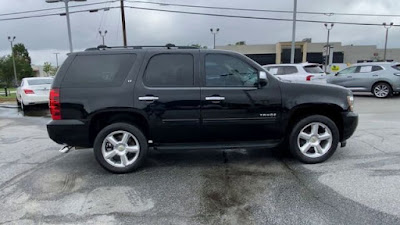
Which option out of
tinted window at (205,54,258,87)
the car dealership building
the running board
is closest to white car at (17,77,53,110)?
the running board

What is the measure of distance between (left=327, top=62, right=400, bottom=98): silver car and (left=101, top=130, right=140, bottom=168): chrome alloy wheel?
13.5 m

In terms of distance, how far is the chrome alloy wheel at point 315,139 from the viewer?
5.11 metres

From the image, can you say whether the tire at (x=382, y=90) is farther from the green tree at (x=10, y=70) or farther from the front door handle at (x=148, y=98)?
the green tree at (x=10, y=70)

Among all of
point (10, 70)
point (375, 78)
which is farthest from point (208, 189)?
point (10, 70)

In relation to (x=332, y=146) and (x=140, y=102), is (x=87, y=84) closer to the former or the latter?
(x=140, y=102)

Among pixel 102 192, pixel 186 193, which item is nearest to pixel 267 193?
pixel 186 193

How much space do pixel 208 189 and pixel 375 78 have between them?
44.1 feet

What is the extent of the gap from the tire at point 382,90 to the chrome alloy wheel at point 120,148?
44.4ft

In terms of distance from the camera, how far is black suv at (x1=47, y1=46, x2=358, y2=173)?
15.4ft

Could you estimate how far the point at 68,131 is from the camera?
472 centimetres

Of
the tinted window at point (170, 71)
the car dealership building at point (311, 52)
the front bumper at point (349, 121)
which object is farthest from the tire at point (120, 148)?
the car dealership building at point (311, 52)

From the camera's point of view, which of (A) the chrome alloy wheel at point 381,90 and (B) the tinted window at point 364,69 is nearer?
(A) the chrome alloy wheel at point 381,90

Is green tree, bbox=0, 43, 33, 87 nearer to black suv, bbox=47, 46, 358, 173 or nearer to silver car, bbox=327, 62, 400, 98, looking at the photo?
silver car, bbox=327, 62, 400, 98

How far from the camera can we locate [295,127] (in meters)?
5.07
